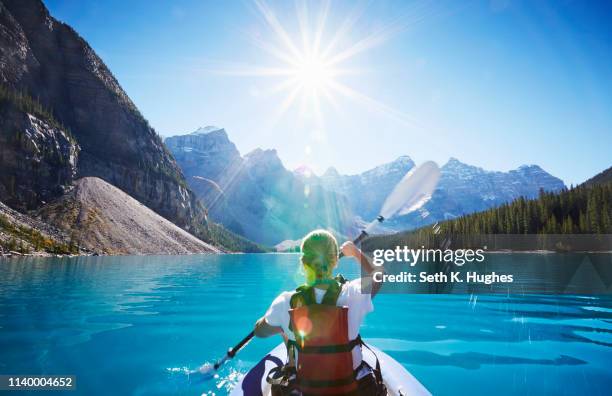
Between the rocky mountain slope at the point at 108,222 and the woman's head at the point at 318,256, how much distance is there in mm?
98803

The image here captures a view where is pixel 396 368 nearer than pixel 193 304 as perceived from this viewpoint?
Yes

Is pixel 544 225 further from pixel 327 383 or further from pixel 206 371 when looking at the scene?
pixel 327 383

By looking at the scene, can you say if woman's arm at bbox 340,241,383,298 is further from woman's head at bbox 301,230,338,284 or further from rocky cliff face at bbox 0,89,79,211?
rocky cliff face at bbox 0,89,79,211

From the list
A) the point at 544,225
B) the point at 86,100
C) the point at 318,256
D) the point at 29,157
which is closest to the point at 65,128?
the point at 86,100

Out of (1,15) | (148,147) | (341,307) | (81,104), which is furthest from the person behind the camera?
(148,147)

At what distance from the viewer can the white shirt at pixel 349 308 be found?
394cm

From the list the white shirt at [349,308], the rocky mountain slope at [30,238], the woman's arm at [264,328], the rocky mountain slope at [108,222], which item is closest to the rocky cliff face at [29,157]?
the rocky mountain slope at [108,222]

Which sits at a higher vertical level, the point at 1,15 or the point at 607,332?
the point at 1,15

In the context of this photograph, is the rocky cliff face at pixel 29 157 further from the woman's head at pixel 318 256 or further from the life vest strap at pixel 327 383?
the life vest strap at pixel 327 383

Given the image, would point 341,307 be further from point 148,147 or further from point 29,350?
point 148,147

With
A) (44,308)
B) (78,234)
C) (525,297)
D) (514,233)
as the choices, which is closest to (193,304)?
(44,308)

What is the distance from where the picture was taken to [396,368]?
6.41 meters

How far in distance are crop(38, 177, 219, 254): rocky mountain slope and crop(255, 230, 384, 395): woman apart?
98713 mm

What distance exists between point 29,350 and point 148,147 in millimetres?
172967
